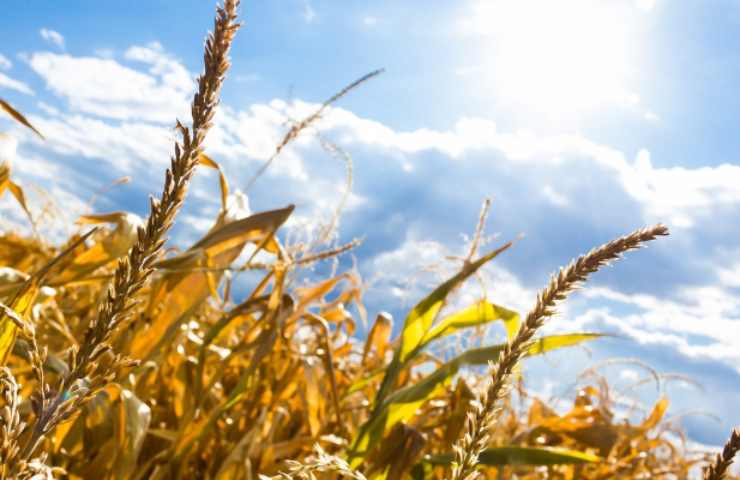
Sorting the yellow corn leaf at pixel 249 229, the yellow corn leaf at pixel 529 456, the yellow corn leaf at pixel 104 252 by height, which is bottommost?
the yellow corn leaf at pixel 529 456

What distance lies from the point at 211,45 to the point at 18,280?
44.3 inches

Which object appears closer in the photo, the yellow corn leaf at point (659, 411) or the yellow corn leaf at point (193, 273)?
the yellow corn leaf at point (193, 273)

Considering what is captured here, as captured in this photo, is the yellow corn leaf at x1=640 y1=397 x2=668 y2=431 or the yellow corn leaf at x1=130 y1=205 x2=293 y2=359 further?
the yellow corn leaf at x1=640 y1=397 x2=668 y2=431

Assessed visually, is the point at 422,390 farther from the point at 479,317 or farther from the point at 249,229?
the point at 249,229

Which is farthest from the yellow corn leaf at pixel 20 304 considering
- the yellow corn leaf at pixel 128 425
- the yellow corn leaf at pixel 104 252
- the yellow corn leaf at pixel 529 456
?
the yellow corn leaf at pixel 529 456

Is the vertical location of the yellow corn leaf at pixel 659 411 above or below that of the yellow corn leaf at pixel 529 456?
above

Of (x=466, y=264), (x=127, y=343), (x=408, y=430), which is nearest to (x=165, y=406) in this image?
(x=127, y=343)

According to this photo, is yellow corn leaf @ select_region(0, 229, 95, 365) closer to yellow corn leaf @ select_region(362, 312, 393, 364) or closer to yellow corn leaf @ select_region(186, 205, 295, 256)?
yellow corn leaf @ select_region(186, 205, 295, 256)

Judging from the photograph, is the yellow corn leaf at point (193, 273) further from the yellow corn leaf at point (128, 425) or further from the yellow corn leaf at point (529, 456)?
the yellow corn leaf at point (529, 456)

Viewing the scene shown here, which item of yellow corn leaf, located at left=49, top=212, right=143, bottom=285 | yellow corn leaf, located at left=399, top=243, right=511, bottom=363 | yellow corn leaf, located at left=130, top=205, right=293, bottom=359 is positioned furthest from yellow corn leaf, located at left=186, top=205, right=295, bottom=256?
yellow corn leaf, located at left=399, top=243, right=511, bottom=363

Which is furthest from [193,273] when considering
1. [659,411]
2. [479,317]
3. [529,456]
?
[659,411]

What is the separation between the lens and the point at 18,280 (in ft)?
4.65

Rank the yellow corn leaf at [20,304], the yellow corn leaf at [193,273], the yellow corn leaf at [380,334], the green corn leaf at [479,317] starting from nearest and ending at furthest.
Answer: the yellow corn leaf at [20,304] → the yellow corn leaf at [193,273] → the green corn leaf at [479,317] → the yellow corn leaf at [380,334]

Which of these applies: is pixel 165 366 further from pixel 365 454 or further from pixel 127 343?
pixel 365 454
